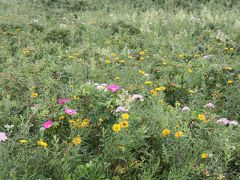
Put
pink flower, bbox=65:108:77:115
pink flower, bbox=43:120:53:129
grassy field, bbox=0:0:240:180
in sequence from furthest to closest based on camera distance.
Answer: pink flower, bbox=65:108:77:115
pink flower, bbox=43:120:53:129
grassy field, bbox=0:0:240:180

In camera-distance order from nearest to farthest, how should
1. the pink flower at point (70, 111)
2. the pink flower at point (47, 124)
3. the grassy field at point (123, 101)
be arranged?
the grassy field at point (123, 101)
the pink flower at point (47, 124)
the pink flower at point (70, 111)

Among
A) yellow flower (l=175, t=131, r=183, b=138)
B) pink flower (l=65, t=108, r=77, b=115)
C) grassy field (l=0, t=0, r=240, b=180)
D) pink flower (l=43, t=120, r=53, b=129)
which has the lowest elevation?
grassy field (l=0, t=0, r=240, b=180)

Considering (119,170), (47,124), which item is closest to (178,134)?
(119,170)

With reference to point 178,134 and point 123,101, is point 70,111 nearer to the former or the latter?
point 123,101

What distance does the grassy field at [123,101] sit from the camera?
273cm

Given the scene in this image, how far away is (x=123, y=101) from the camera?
3.36 meters

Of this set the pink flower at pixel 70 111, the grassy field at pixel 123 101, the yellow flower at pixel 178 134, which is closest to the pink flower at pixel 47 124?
the grassy field at pixel 123 101

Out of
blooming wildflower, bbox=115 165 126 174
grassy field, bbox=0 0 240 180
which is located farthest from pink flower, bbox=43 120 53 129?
blooming wildflower, bbox=115 165 126 174

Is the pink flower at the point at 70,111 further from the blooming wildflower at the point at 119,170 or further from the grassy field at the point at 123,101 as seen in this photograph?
the blooming wildflower at the point at 119,170

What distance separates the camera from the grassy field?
273 cm

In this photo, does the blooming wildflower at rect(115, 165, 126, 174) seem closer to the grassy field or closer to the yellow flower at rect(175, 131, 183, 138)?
the grassy field

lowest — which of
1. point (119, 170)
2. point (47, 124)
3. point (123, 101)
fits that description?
point (119, 170)

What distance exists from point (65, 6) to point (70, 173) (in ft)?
36.4

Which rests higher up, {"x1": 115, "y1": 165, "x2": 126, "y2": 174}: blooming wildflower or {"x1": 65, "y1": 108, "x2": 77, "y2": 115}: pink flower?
{"x1": 65, "y1": 108, "x2": 77, "y2": 115}: pink flower
